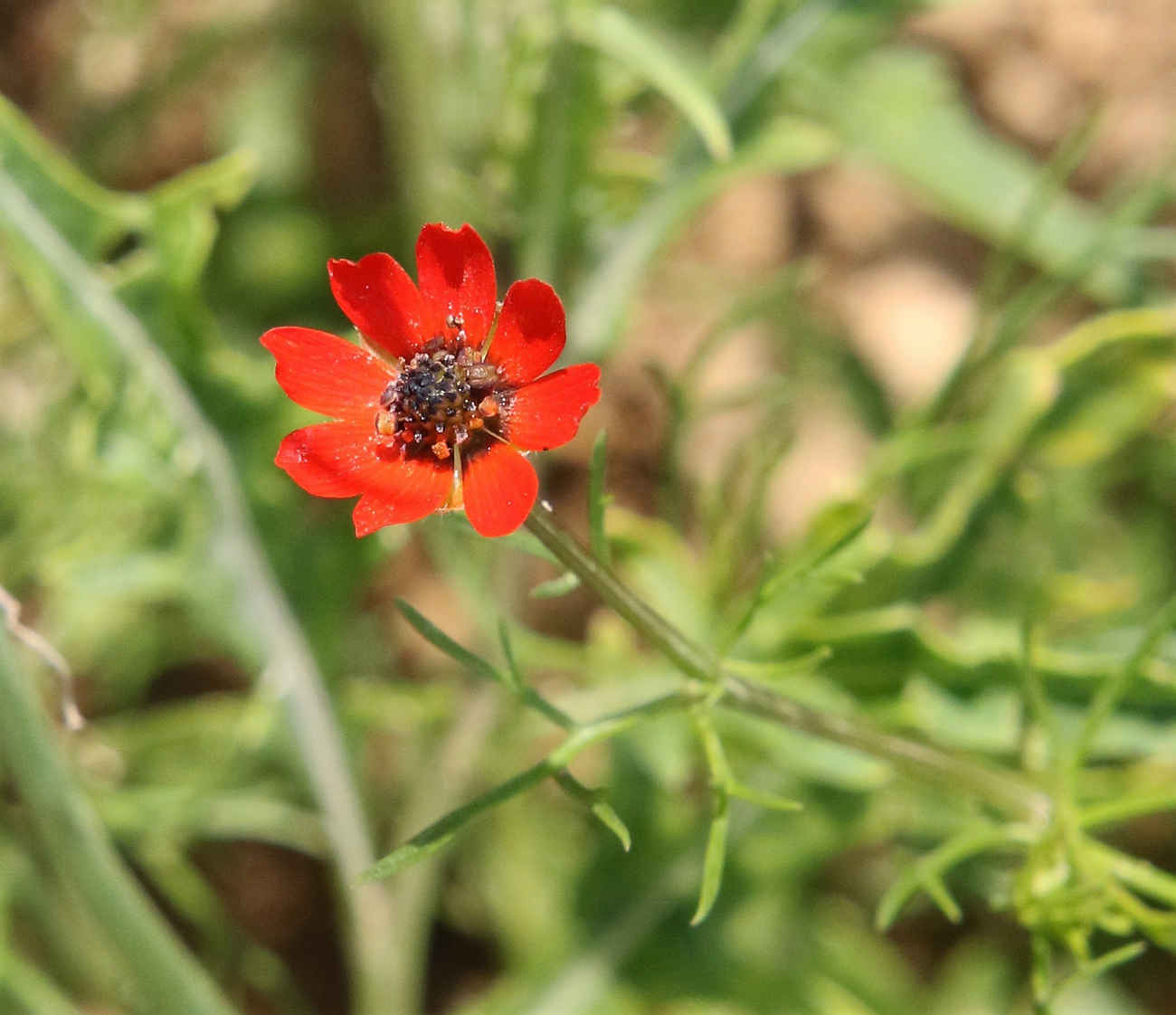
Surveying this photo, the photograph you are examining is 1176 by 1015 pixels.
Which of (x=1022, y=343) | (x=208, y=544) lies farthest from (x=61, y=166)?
(x=1022, y=343)

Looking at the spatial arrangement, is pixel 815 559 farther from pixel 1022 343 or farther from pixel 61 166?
pixel 1022 343

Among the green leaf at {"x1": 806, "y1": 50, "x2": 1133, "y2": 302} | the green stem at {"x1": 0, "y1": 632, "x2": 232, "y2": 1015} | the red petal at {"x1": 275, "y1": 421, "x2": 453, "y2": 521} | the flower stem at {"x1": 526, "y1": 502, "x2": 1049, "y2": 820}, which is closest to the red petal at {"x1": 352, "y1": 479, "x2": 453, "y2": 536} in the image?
the red petal at {"x1": 275, "y1": 421, "x2": 453, "y2": 521}

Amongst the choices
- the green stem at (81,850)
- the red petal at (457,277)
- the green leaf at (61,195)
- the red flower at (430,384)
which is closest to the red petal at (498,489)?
the red flower at (430,384)

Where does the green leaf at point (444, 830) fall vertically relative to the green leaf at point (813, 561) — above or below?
below

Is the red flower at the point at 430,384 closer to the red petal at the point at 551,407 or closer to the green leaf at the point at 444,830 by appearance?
the red petal at the point at 551,407

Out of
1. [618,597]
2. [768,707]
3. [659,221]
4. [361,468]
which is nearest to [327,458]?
[361,468]

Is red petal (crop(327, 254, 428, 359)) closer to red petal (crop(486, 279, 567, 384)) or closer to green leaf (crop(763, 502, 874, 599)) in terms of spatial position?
red petal (crop(486, 279, 567, 384))

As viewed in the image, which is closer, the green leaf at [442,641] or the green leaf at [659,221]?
the green leaf at [442,641]
